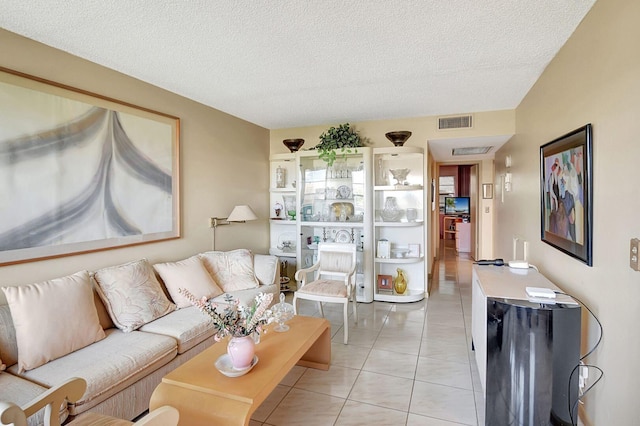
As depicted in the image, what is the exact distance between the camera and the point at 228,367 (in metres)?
1.89

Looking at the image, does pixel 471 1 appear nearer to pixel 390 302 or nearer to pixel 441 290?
pixel 390 302

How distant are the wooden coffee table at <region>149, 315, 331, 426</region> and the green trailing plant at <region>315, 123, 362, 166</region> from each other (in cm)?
290

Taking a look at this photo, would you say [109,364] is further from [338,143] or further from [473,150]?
[473,150]

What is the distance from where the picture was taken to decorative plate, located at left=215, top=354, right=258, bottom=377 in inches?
72.3

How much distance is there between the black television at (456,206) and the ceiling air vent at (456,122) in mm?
6070

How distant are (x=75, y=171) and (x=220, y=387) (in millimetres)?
1970

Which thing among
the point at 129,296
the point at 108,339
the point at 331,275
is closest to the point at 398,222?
the point at 331,275

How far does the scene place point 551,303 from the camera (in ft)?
6.05

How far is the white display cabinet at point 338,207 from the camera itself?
177 inches

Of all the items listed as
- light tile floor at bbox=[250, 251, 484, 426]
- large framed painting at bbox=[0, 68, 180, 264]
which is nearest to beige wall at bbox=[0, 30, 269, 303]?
large framed painting at bbox=[0, 68, 180, 264]

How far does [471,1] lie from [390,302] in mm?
3553

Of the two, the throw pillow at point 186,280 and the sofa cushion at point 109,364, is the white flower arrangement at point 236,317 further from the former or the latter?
the throw pillow at point 186,280

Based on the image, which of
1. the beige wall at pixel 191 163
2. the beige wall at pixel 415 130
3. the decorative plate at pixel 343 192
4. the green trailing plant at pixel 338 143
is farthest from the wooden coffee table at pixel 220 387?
the beige wall at pixel 415 130

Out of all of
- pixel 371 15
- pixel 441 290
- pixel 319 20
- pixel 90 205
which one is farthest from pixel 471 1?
pixel 441 290
